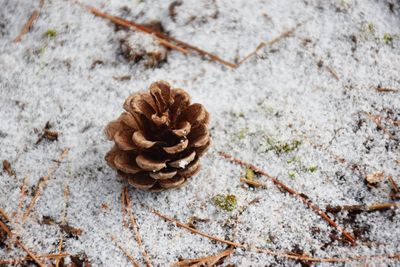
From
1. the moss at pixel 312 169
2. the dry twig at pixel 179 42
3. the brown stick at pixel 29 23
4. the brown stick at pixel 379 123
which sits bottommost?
the brown stick at pixel 29 23

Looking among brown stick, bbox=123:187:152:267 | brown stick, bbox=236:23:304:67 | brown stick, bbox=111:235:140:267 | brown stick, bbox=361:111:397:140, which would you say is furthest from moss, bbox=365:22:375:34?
brown stick, bbox=111:235:140:267

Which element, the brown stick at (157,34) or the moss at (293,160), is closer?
the moss at (293,160)

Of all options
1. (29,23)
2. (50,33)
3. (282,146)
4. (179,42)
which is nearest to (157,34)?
(179,42)

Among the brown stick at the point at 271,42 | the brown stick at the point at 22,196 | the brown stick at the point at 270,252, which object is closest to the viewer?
the brown stick at the point at 270,252

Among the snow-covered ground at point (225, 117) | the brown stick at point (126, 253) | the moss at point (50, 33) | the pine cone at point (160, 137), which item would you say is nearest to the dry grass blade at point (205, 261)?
the snow-covered ground at point (225, 117)

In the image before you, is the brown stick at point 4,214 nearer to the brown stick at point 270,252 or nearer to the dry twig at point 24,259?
the dry twig at point 24,259

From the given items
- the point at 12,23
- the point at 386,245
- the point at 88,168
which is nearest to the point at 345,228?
the point at 386,245

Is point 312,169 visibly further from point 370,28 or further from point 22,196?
point 22,196
